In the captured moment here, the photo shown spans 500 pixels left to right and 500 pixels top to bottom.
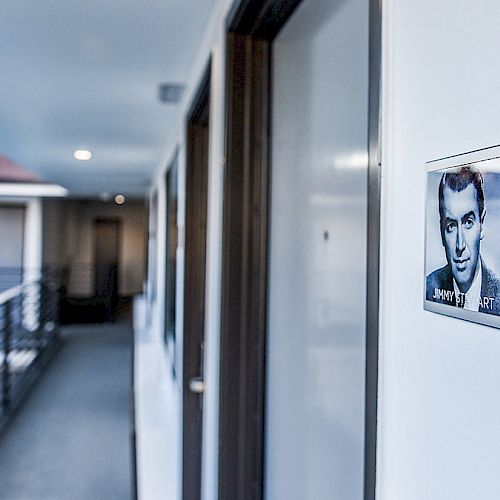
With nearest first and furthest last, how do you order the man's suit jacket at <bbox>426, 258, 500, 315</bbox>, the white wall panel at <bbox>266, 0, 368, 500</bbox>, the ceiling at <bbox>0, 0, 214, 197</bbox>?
the man's suit jacket at <bbox>426, 258, 500, 315</bbox> < the white wall panel at <bbox>266, 0, 368, 500</bbox> < the ceiling at <bbox>0, 0, 214, 197</bbox>

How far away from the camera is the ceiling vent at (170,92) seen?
2.63 m

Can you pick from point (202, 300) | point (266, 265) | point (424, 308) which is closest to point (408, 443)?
point (424, 308)

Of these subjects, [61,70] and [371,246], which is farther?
[61,70]

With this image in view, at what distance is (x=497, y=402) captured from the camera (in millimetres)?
433

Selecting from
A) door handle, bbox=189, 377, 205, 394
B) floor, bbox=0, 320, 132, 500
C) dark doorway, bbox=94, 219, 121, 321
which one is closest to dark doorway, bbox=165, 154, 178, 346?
floor, bbox=0, 320, 132, 500

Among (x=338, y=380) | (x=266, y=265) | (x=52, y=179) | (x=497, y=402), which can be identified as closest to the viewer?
(x=497, y=402)

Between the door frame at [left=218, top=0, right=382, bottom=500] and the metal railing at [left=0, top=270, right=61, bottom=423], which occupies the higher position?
the door frame at [left=218, top=0, right=382, bottom=500]

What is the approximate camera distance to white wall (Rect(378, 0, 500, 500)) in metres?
0.45

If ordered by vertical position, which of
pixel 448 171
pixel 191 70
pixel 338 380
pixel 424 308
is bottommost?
pixel 338 380

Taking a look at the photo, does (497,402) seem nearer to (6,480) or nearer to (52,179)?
(6,480)

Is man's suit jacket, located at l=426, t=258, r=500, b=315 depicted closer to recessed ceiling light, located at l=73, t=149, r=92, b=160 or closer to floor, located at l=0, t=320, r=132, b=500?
floor, located at l=0, t=320, r=132, b=500

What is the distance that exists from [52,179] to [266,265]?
6.15 m

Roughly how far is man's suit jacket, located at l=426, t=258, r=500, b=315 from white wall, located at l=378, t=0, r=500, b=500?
16 millimetres

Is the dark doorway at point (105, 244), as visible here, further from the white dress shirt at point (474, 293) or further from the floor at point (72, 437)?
the white dress shirt at point (474, 293)
